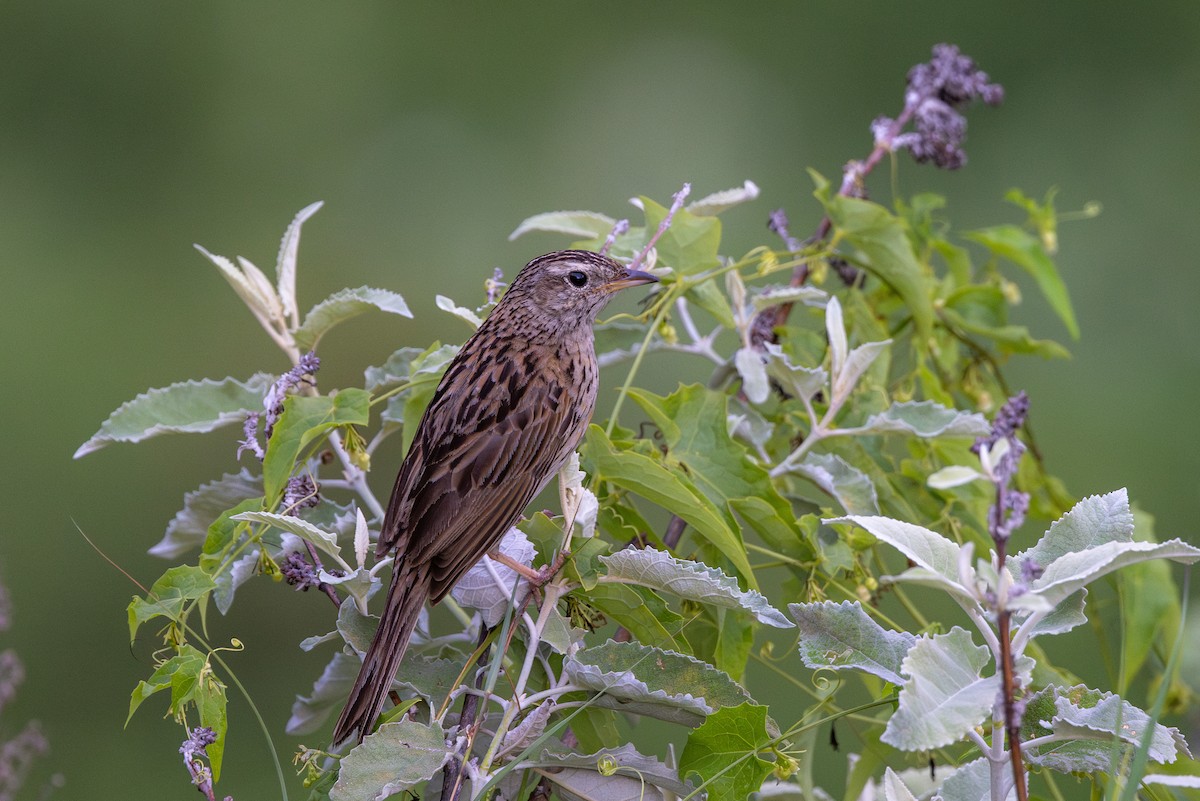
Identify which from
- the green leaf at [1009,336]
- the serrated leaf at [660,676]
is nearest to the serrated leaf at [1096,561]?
the serrated leaf at [660,676]

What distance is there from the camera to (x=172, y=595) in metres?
1.90

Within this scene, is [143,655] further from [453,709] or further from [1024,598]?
[1024,598]

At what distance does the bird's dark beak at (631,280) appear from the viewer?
96.9 inches

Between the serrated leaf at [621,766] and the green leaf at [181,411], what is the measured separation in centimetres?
77

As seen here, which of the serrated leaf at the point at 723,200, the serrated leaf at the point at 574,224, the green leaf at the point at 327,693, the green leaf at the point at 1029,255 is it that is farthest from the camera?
the green leaf at the point at 1029,255

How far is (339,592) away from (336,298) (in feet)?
1.59

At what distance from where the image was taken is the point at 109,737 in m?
5.41

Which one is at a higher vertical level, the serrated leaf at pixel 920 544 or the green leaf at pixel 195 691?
the serrated leaf at pixel 920 544

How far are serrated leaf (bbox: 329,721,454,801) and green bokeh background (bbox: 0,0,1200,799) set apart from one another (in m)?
3.83

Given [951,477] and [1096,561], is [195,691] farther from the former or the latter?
[1096,561]

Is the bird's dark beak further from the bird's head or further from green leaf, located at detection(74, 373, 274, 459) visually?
green leaf, located at detection(74, 373, 274, 459)

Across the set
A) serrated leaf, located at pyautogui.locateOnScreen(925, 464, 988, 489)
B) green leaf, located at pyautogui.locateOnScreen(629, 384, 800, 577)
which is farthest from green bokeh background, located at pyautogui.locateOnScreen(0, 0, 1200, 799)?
serrated leaf, located at pyautogui.locateOnScreen(925, 464, 988, 489)

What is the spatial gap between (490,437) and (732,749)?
828mm

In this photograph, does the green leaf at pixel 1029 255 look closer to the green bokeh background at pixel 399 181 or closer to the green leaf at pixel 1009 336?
the green leaf at pixel 1009 336
